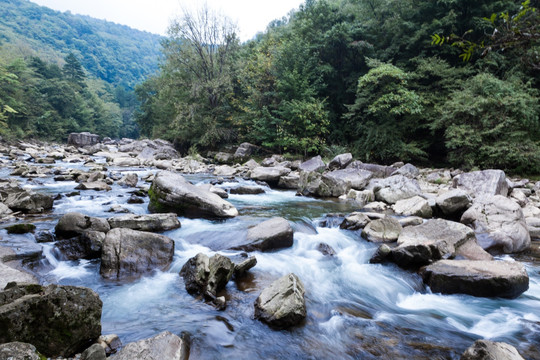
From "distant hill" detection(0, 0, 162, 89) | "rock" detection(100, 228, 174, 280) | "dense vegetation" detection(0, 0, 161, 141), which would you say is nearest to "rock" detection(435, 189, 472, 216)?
"rock" detection(100, 228, 174, 280)

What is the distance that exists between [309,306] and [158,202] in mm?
4524

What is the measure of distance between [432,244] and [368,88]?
44.7 feet

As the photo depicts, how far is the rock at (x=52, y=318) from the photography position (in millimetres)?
2059

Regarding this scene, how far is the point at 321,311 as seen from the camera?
3453 millimetres

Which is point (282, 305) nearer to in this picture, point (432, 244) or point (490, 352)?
point (490, 352)

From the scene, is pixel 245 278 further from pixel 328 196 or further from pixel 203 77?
pixel 203 77

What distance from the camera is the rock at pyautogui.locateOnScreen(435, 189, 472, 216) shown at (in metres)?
6.85

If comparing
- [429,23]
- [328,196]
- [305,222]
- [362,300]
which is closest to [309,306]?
[362,300]

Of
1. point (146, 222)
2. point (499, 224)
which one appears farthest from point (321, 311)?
point (499, 224)

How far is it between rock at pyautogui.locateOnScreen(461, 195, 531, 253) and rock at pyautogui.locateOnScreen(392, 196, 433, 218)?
1.06m

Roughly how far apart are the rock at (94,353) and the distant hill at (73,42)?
301ft

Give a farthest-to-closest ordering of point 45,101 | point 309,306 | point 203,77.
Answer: point 45,101 < point 203,77 < point 309,306

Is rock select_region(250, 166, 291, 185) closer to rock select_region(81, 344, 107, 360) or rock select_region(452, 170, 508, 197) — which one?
rock select_region(452, 170, 508, 197)

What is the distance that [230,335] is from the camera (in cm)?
285
